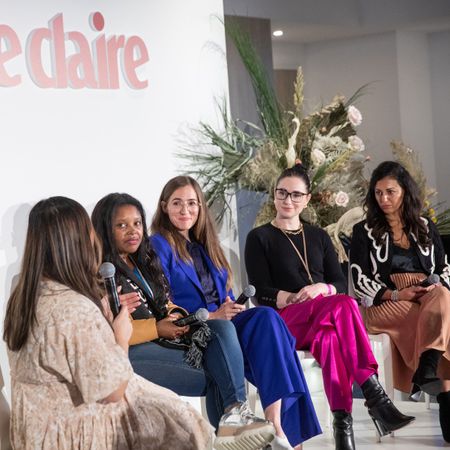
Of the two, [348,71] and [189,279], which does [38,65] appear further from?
[348,71]

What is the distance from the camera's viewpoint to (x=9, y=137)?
4.29m

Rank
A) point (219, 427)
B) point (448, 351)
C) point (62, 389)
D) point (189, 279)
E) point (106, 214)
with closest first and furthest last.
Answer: point (62, 389) → point (219, 427) → point (106, 214) → point (189, 279) → point (448, 351)

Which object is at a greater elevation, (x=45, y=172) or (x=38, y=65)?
(x=38, y=65)

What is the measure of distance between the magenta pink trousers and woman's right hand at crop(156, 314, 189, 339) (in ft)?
2.65

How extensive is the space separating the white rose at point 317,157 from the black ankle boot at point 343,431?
188 cm

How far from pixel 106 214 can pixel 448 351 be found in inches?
73.8

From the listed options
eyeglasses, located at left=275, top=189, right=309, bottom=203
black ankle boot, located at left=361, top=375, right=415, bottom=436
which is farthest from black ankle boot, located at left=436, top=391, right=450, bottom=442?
eyeglasses, located at left=275, top=189, right=309, bottom=203

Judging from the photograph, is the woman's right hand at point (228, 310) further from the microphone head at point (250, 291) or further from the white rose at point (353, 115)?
the white rose at point (353, 115)

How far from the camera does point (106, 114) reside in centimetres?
474

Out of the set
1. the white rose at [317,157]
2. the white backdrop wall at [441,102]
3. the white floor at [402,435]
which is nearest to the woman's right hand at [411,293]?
the white floor at [402,435]

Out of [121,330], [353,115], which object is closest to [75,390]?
[121,330]

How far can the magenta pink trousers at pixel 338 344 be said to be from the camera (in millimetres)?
4410

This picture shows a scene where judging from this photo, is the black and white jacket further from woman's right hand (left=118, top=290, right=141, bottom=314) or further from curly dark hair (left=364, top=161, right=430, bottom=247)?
woman's right hand (left=118, top=290, right=141, bottom=314)

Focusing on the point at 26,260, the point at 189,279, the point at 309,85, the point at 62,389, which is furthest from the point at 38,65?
the point at 309,85
